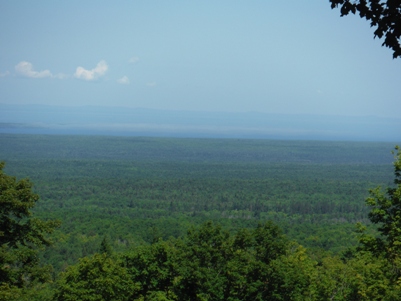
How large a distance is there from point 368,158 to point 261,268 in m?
107

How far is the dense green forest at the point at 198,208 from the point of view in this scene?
54.6 feet

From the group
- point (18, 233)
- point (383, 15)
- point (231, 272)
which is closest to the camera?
point (383, 15)

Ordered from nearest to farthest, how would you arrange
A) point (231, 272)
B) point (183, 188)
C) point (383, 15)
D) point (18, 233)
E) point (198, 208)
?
1. point (383, 15)
2. point (18, 233)
3. point (231, 272)
4. point (198, 208)
5. point (183, 188)

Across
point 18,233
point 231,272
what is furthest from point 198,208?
point 18,233

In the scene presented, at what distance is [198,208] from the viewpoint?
2386 inches

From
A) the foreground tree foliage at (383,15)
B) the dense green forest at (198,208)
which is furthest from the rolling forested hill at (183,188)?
the foreground tree foliage at (383,15)

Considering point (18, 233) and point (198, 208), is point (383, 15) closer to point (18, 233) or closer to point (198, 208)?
point (18, 233)

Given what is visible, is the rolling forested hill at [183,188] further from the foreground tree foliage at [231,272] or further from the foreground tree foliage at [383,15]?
the foreground tree foliage at [383,15]

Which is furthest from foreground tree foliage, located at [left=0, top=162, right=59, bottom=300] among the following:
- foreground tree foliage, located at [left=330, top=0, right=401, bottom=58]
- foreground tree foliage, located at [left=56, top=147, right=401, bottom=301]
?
foreground tree foliage, located at [left=330, top=0, right=401, bottom=58]

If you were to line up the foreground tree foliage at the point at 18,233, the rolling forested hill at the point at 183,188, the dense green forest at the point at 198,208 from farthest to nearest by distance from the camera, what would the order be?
the rolling forested hill at the point at 183,188
the dense green forest at the point at 198,208
the foreground tree foliage at the point at 18,233

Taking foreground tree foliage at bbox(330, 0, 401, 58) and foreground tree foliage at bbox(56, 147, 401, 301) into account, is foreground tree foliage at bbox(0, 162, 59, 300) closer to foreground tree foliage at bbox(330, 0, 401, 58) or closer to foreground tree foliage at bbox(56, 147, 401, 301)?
foreground tree foliage at bbox(56, 147, 401, 301)

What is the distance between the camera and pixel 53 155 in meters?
105

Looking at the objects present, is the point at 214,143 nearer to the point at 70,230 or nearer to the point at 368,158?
the point at 368,158

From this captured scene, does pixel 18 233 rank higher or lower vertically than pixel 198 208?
higher
